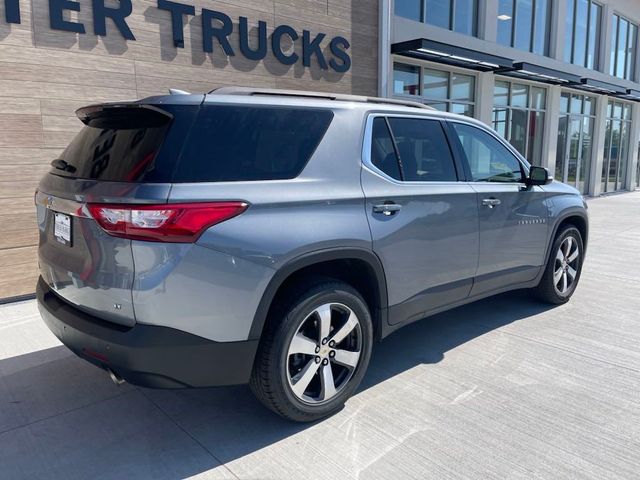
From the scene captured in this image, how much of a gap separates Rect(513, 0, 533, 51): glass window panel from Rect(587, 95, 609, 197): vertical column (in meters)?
5.39

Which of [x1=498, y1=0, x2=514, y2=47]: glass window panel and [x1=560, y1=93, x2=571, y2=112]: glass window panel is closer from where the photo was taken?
[x1=498, y1=0, x2=514, y2=47]: glass window panel

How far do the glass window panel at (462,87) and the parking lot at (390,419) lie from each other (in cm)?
772

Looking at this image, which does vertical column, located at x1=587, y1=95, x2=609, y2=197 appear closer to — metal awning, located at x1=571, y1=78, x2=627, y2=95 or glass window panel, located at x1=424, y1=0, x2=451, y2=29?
metal awning, located at x1=571, y1=78, x2=627, y2=95

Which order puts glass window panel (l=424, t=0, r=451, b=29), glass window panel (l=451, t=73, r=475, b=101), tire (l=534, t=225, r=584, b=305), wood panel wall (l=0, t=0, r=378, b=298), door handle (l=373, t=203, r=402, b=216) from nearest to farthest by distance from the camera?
door handle (l=373, t=203, r=402, b=216)
tire (l=534, t=225, r=584, b=305)
wood panel wall (l=0, t=0, r=378, b=298)
glass window panel (l=424, t=0, r=451, b=29)
glass window panel (l=451, t=73, r=475, b=101)

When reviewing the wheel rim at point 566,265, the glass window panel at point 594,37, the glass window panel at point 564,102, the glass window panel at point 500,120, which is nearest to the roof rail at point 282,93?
the wheel rim at point 566,265

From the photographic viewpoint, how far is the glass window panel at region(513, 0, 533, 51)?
41.3 feet

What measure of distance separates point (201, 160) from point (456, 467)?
195 centimetres

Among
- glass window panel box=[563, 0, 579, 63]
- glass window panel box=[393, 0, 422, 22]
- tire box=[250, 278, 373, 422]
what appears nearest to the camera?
tire box=[250, 278, 373, 422]

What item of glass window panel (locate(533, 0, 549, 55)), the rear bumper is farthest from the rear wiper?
glass window panel (locate(533, 0, 549, 55))

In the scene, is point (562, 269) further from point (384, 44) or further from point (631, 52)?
point (631, 52)

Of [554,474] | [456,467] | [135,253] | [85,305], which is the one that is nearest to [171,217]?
[135,253]

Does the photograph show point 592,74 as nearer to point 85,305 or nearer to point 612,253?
point 612,253

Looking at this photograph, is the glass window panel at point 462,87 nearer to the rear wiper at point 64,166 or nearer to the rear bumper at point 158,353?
the rear wiper at point 64,166

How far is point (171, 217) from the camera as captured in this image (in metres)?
2.29
